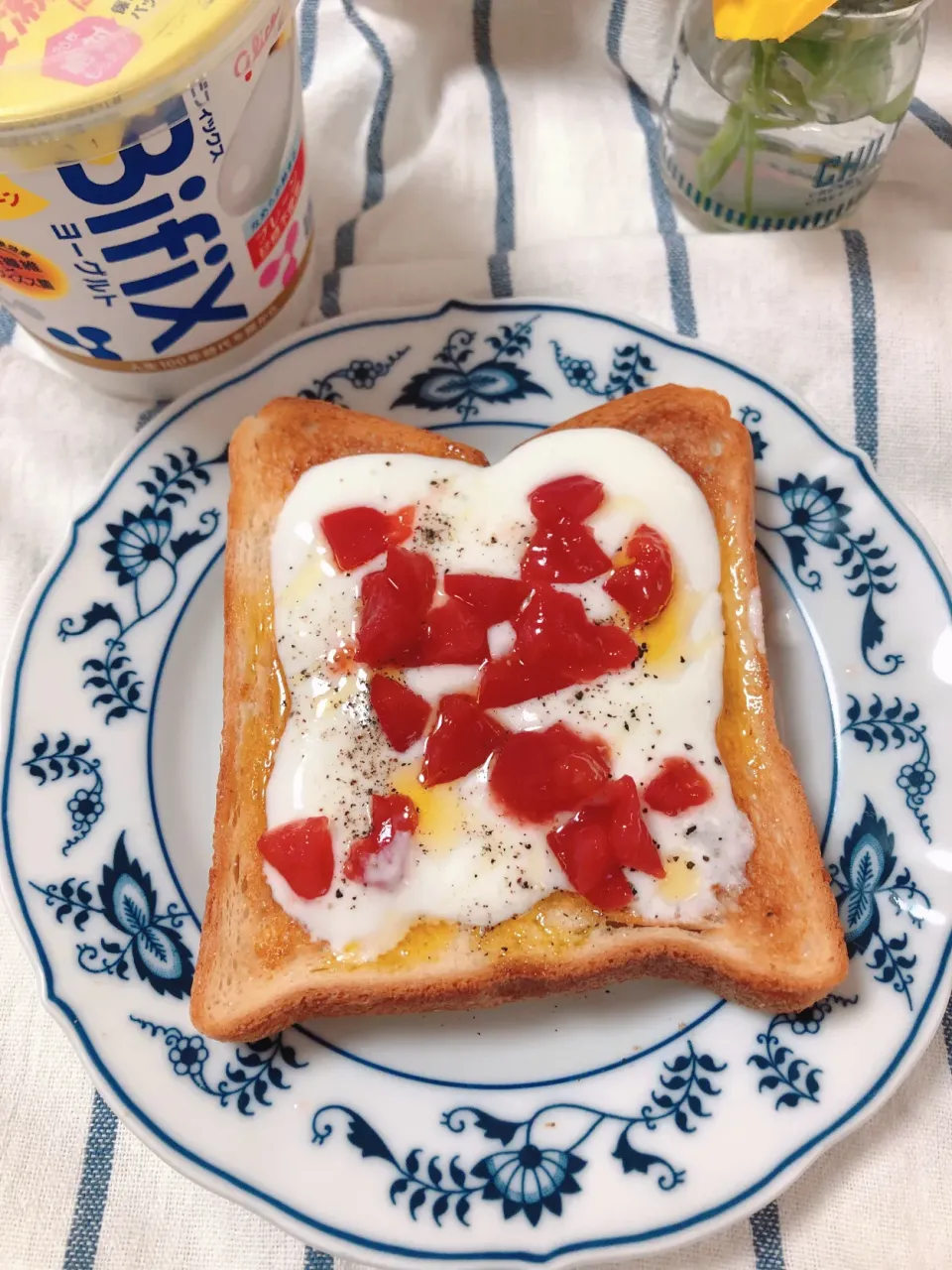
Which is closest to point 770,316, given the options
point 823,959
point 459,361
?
point 459,361

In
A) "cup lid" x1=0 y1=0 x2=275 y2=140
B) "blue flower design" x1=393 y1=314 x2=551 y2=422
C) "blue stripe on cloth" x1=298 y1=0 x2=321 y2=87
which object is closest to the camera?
"cup lid" x1=0 y1=0 x2=275 y2=140

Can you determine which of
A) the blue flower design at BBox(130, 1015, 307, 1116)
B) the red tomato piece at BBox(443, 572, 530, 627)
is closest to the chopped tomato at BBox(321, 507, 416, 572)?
the red tomato piece at BBox(443, 572, 530, 627)

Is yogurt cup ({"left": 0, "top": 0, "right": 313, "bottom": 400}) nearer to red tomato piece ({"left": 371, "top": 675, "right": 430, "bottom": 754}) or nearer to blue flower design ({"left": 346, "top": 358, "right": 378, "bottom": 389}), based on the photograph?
blue flower design ({"left": 346, "top": 358, "right": 378, "bottom": 389})

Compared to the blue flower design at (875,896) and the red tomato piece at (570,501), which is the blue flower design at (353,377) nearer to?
the red tomato piece at (570,501)

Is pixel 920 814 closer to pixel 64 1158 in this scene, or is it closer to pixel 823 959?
pixel 823 959

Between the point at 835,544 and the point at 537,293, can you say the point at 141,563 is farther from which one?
the point at 835,544
